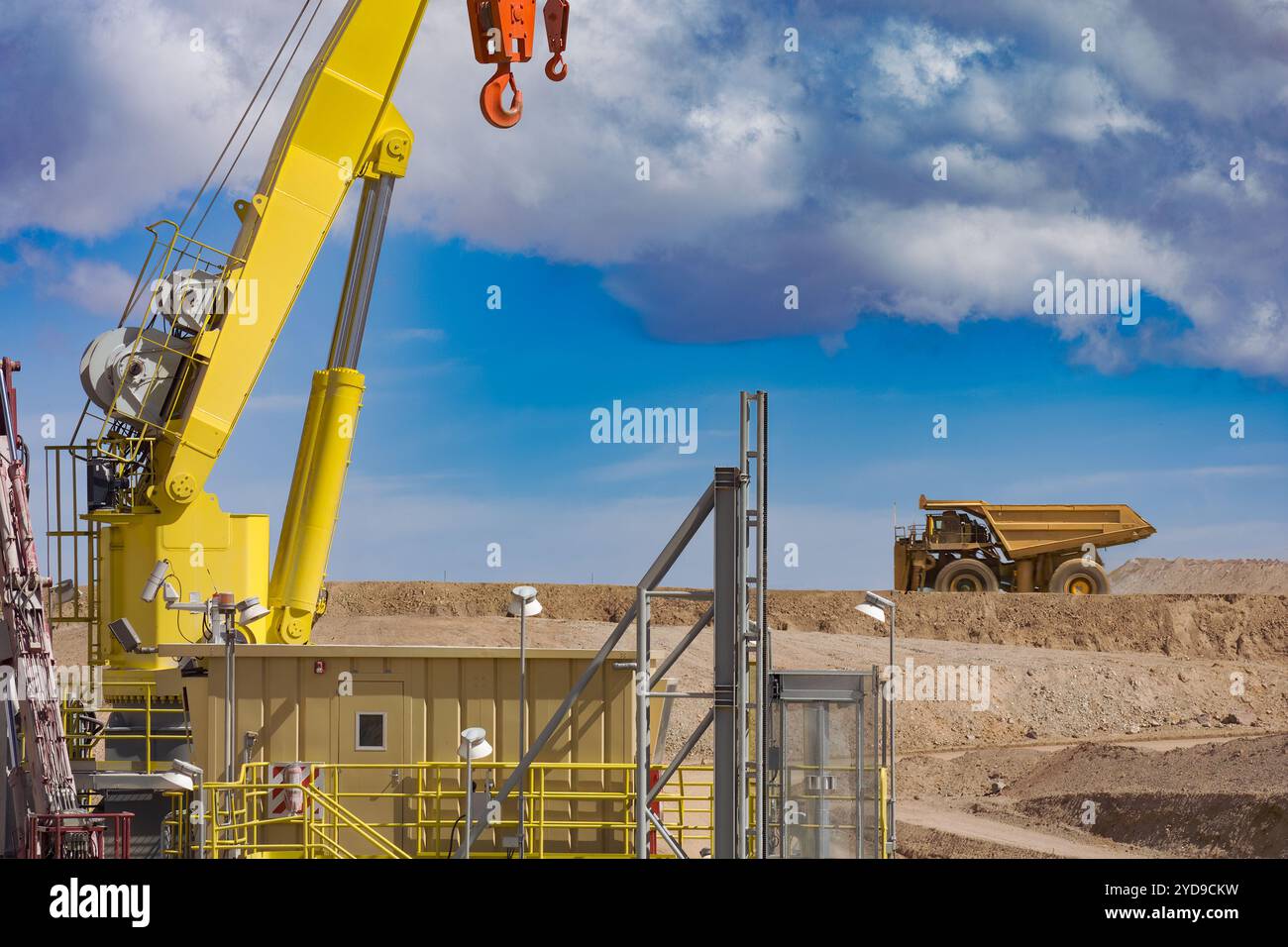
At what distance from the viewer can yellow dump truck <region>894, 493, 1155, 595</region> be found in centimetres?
4366

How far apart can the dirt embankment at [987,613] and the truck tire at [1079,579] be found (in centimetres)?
67

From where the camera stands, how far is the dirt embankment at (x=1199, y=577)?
7869 centimetres

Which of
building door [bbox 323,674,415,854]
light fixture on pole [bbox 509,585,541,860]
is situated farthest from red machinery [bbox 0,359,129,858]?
light fixture on pole [bbox 509,585,541,860]

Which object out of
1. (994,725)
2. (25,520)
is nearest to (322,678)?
(25,520)

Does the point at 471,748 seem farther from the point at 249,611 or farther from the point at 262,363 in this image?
the point at 262,363

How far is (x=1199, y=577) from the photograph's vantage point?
3120 inches

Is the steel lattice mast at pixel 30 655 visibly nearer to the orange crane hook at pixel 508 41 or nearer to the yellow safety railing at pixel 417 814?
the yellow safety railing at pixel 417 814

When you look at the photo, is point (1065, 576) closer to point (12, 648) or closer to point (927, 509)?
point (927, 509)

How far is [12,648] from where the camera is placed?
1581cm

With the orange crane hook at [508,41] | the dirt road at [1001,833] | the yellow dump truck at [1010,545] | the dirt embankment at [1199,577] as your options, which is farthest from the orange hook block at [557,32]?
the dirt embankment at [1199,577]

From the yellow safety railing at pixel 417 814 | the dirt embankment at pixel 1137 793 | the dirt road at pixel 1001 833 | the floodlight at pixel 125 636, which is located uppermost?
the floodlight at pixel 125 636

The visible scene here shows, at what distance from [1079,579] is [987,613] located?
114 inches

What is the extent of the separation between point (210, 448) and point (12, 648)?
3.91 m

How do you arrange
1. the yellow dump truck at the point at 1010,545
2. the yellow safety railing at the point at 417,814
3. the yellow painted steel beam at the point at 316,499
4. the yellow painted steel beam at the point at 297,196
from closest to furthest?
1. the yellow safety railing at the point at 417,814
2. the yellow painted steel beam at the point at 297,196
3. the yellow painted steel beam at the point at 316,499
4. the yellow dump truck at the point at 1010,545
